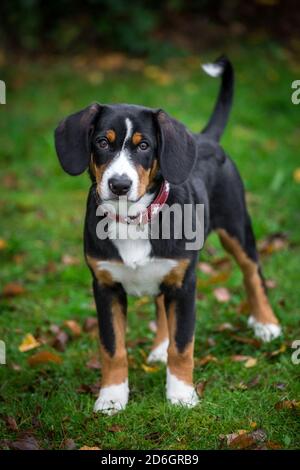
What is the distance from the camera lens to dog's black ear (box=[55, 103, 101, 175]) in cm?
368

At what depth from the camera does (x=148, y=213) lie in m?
3.80

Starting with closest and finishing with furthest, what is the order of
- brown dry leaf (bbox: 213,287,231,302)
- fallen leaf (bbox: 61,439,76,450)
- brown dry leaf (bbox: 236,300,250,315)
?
fallen leaf (bbox: 61,439,76,450) → brown dry leaf (bbox: 236,300,250,315) → brown dry leaf (bbox: 213,287,231,302)

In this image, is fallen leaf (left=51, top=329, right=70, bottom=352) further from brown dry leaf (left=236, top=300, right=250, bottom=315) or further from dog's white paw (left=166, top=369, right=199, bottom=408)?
brown dry leaf (left=236, top=300, right=250, bottom=315)

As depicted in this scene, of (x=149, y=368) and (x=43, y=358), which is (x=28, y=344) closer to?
(x=43, y=358)

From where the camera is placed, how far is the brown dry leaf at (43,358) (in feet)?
14.9

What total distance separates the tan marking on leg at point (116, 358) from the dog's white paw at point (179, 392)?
268 mm

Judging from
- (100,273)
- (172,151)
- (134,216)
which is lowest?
(100,273)

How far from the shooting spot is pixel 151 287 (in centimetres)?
396

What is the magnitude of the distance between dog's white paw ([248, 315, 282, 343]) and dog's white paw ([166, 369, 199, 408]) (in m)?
0.94

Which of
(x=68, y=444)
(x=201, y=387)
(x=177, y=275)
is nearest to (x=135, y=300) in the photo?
(x=201, y=387)

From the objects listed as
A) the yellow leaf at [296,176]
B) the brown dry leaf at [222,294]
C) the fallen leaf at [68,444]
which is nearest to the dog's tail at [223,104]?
the brown dry leaf at [222,294]

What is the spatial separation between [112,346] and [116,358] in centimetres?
7

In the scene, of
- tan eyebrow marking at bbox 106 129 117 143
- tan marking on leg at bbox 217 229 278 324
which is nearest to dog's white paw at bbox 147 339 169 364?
tan marking on leg at bbox 217 229 278 324
